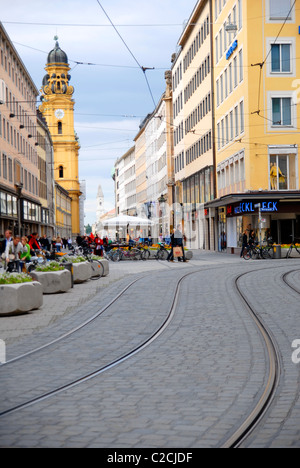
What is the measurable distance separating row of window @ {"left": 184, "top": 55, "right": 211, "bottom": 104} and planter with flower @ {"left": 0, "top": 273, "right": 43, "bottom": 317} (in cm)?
4729

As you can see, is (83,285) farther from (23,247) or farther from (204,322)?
(204,322)

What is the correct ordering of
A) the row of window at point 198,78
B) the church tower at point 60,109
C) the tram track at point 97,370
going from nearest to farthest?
the tram track at point 97,370 < the row of window at point 198,78 < the church tower at point 60,109

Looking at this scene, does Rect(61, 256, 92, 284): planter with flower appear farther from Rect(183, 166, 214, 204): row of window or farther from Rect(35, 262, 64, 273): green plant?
Rect(183, 166, 214, 204): row of window

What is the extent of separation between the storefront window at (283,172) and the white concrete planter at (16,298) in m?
31.7

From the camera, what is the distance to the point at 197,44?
6556cm

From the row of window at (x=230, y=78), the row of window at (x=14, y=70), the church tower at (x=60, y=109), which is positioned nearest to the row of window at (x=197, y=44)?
the row of window at (x=230, y=78)

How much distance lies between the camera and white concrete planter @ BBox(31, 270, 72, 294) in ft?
64.0

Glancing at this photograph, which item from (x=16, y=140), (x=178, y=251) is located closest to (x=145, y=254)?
(x=178, y=251)

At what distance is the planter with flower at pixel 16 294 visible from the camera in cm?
1444

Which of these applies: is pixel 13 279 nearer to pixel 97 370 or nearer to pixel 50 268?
pixel 50 268

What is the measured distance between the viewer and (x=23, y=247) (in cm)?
2441

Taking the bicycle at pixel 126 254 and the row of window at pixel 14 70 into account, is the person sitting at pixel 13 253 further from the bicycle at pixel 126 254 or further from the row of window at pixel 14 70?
the row of window at pixel 14 70

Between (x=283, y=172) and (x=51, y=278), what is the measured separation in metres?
28.0
